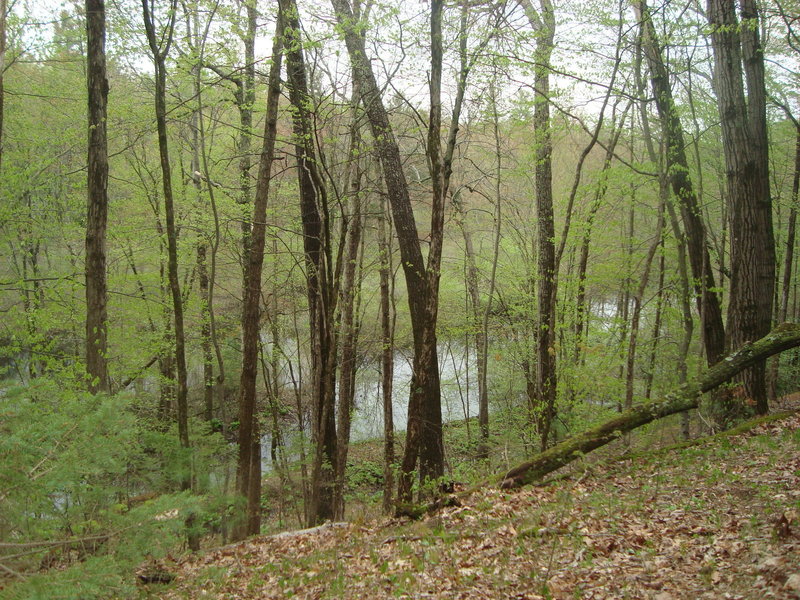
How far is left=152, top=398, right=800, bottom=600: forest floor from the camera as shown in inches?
138

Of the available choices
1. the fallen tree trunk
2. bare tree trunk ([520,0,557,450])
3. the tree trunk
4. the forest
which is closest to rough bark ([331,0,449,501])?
the forest

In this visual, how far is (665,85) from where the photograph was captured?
9.80 m

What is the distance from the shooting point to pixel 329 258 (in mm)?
7211

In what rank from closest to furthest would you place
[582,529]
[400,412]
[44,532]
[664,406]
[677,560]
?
[44,532]
[677,560]
[582,529]
[664,406]
[400,412]

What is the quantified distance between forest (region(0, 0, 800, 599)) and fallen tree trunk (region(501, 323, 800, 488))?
1.3 inches

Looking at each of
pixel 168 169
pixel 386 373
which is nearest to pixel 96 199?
pixel 168 169

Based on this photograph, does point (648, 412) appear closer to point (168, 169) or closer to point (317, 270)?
point (317, 270)

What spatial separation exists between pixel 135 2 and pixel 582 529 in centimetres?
943

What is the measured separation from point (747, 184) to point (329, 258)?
20.4 ft

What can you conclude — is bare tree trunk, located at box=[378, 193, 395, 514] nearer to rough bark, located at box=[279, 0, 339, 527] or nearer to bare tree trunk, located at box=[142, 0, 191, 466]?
rough bark, located at box=[279, 0, 339, 527]

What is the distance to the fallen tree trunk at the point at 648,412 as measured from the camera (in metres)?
6.34

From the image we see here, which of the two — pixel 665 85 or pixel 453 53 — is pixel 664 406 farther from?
pixel 665 85

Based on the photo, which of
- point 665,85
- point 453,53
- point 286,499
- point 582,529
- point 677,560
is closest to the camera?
point 677,560

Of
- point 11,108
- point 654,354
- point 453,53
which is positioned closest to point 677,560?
point 453,53
